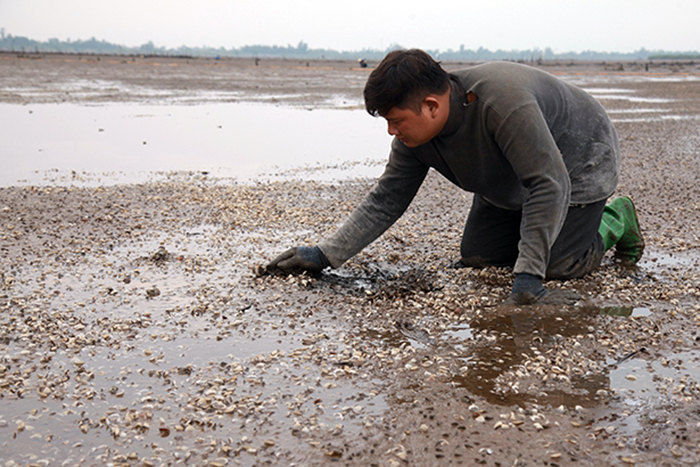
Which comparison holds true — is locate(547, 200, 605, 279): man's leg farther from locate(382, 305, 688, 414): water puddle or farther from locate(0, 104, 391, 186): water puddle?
locate(0, 104, 391, 186): water puddle

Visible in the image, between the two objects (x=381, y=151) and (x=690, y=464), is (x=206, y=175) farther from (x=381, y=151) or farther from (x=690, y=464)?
(x=690, y=464)

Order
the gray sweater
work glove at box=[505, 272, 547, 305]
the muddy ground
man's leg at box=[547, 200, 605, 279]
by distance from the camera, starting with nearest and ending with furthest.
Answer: the muddy ground
the gray sweater
work glove at box=[505, 272, 547, 305]
man's leg at box=[547, 200, 605, 279]

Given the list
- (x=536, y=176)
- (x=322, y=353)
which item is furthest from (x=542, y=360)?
(x=322, y=353)

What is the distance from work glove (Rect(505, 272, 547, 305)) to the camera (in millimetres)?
4098

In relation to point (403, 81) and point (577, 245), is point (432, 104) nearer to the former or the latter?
point (403, 81)

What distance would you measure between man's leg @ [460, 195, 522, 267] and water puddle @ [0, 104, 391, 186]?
4294mm

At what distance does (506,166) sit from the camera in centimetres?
426

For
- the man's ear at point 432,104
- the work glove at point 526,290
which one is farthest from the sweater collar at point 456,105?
the work glove at point 526,290

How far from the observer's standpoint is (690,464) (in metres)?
2.63

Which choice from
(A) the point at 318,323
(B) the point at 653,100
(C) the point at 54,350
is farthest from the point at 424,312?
(B) the point at 653,100

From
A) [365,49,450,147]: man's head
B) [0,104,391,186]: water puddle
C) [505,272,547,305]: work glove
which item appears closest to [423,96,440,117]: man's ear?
[365,49,450,147]: man's head

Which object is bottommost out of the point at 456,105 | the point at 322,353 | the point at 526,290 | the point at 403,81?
the point at 322,353

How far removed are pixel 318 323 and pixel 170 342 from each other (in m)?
0.90

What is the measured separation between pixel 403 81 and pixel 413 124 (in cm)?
31
